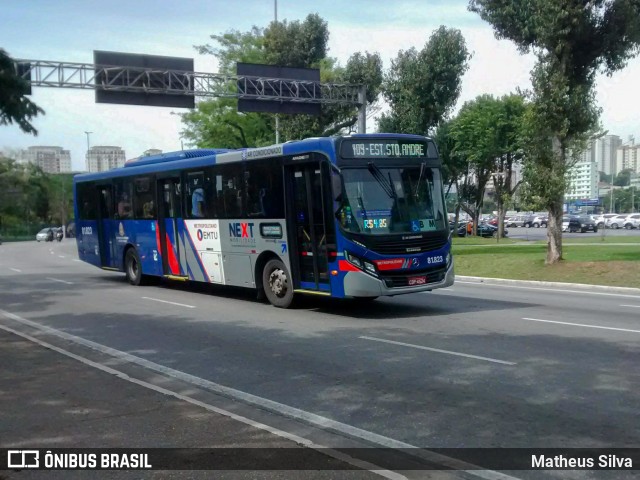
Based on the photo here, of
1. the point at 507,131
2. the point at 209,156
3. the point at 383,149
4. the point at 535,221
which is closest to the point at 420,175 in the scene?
the point at 383,149

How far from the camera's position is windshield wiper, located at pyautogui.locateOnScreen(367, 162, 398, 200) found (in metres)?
13.2

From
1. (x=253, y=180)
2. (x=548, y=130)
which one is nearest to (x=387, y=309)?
(x=253, y=180)

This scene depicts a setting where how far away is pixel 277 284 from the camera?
14805 millimetres

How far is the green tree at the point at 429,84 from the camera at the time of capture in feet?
110

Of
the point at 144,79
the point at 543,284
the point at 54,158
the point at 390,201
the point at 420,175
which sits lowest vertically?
the point at 543,284

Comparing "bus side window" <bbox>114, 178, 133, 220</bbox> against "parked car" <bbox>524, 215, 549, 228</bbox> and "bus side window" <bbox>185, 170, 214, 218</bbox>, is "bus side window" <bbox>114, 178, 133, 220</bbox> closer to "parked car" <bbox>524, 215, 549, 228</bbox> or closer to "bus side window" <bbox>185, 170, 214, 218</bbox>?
"bus side window" <bbox>185, 170, 214, 218</bbox>

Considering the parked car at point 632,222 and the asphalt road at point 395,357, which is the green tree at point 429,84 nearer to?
the asphalt road at point 395,357

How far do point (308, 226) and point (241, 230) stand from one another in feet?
8.27

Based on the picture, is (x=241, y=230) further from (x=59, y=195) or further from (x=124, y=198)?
(x=59, y=195)

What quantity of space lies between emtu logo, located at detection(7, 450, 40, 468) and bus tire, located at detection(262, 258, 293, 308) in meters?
8.63

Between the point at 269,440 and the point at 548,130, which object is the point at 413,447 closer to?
the point at 269,440

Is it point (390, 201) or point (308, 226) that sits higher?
point (390, 201)

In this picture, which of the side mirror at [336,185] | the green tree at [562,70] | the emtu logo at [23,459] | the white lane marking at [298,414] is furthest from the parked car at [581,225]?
the emtu logo at [23,459]

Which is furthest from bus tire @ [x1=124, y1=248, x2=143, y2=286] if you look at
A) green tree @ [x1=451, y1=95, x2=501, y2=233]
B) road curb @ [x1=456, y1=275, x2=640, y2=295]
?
green tree @ [x1=451, y1=95, x2=501, y2=233]
